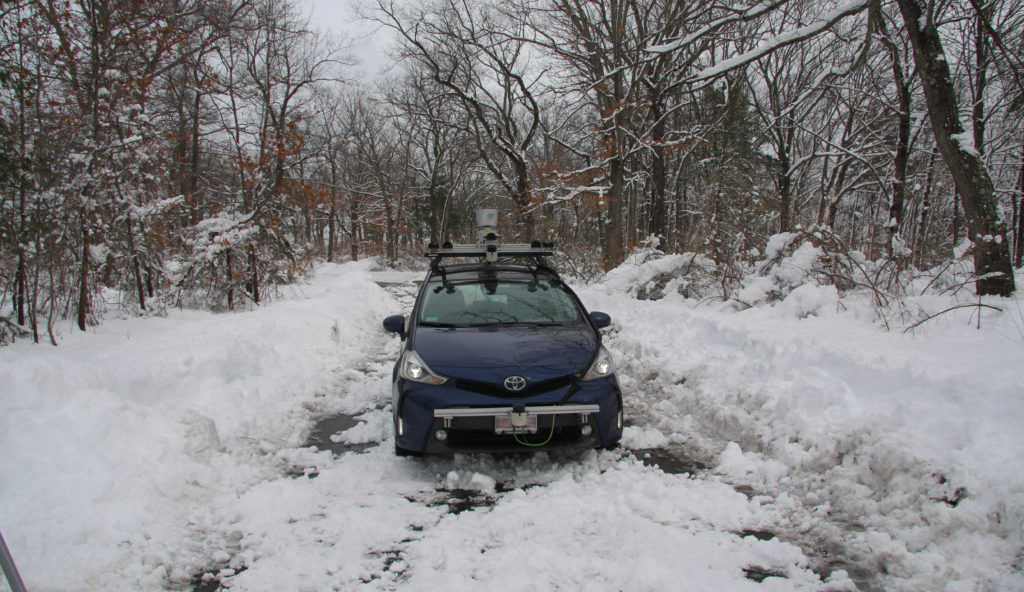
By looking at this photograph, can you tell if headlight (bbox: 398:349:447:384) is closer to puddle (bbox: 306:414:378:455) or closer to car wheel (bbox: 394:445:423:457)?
car wheel (bbox: 394:445:423:457)

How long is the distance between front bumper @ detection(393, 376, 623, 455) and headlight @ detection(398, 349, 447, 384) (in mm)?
54

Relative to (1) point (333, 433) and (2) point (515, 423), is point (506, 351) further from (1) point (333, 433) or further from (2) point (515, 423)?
(1) point (333, 433)

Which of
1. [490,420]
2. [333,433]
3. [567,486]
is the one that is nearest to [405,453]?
[490,420]

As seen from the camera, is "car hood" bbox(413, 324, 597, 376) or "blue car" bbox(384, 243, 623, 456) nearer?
"blue car" bbox(384, 243, 623, 456)

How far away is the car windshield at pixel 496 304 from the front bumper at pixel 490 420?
1070mm

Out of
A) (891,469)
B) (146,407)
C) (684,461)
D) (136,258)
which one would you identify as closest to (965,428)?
(891,469)

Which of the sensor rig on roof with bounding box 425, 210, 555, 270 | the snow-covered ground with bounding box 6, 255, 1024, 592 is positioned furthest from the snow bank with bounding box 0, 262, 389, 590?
the sensor rig on roof with bounding box 425, 210, 555, 270

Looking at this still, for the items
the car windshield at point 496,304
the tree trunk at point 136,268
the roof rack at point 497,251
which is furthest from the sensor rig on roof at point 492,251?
the tree trunk at point 136,268

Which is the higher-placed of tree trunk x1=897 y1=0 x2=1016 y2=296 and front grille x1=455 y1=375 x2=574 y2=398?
tree trunk x1=897 y1=0 x2=1016 y2=296

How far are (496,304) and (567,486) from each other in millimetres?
2025

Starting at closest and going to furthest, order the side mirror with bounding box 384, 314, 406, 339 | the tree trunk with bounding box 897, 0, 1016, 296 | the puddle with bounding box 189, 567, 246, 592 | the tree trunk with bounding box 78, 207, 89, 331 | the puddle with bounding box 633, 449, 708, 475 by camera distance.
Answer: the puddle with bounding box 189, 567, 246, 592, the puddle with bounding box 633, 449, 708, 475, the side mirror with bounding box 384, 314, 406, 339, the tree trunk with bounding box 897, 0, 1016, 296, the tree trunk with bounding box 78, 207, 89, 331

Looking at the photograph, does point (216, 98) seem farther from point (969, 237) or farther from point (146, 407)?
point (969, 237)

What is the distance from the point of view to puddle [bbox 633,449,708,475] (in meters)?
4.23

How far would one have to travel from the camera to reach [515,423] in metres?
3.92
